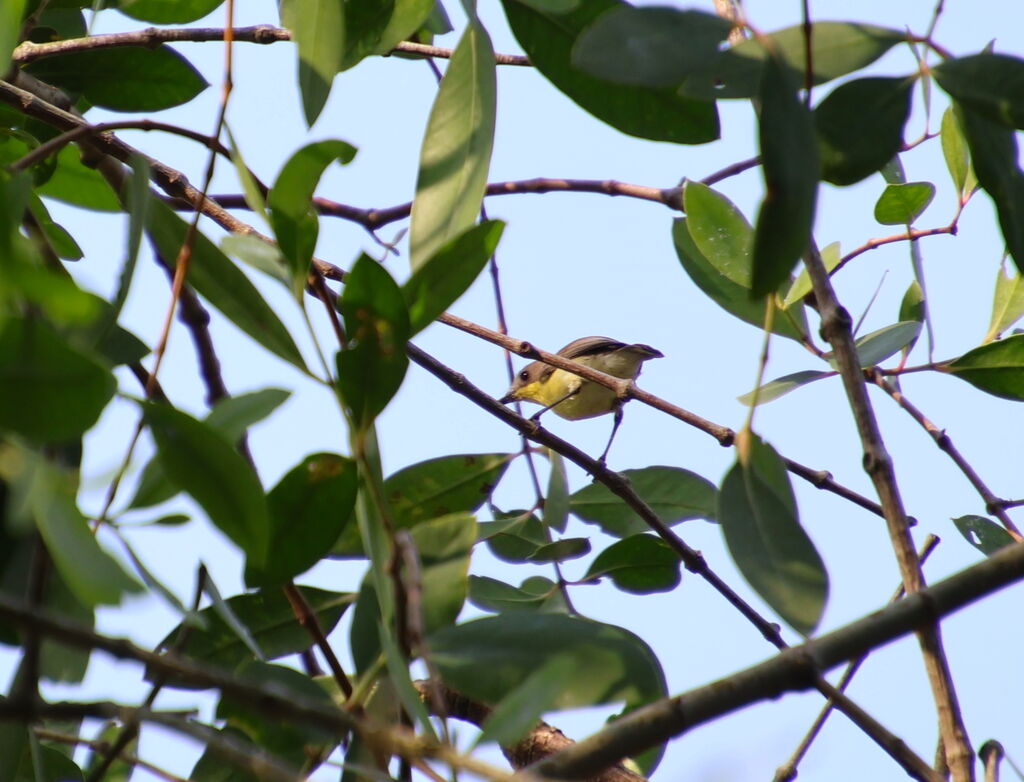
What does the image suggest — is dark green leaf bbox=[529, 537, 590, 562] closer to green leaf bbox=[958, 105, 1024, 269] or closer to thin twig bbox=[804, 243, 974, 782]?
thin twig bbox=[804, 243, 974, 782]

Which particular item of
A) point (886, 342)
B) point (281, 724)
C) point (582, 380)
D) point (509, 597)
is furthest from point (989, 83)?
point (582, 380)

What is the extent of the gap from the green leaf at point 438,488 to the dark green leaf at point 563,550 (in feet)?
0.42

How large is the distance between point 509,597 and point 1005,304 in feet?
3.16

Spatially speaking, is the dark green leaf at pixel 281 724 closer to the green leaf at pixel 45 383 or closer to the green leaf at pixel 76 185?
the green leaf at pixel 45 383

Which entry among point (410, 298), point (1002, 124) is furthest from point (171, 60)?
point (1002, 124)

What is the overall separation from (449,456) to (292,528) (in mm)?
626

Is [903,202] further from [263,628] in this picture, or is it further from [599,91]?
[263,628]

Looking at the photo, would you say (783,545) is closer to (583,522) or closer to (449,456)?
(449,456)

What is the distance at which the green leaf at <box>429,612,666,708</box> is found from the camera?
0.94m

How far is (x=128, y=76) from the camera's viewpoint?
206 centimetres

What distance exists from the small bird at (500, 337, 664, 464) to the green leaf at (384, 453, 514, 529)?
509 centimetres

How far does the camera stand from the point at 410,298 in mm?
1057

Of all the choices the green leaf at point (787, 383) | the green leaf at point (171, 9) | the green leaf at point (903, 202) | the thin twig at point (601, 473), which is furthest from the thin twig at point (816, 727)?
the green leaf at point (171, 9)

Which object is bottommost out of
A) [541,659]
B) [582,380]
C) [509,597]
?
[541,659]
